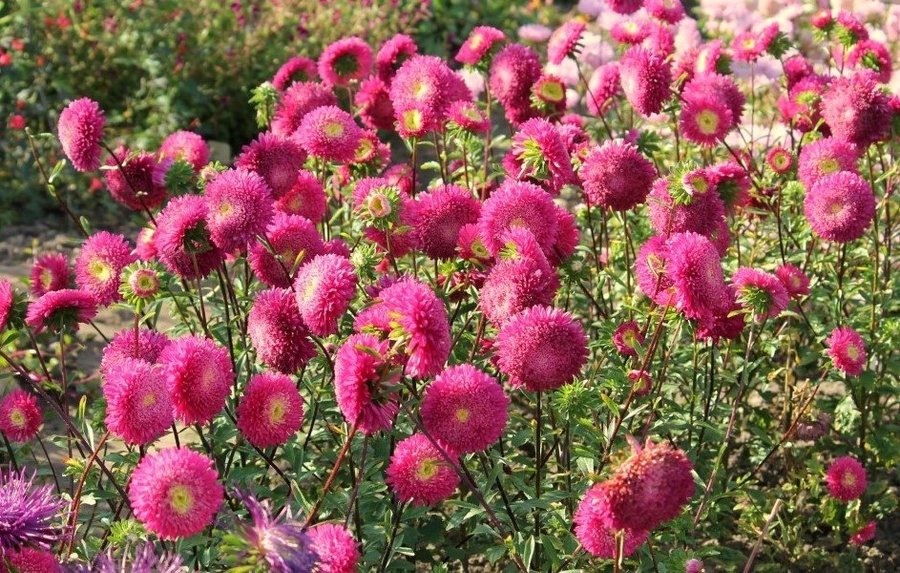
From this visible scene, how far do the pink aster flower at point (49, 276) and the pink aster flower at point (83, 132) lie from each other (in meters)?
0.29

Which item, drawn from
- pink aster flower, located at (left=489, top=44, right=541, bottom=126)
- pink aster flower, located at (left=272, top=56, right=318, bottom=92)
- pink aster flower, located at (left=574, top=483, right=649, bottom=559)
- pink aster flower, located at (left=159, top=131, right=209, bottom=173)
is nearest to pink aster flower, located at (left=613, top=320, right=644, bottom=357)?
pink aster flower, located at (left=574, top=483, right=649, bottom=559)

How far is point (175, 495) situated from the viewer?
5.64ft

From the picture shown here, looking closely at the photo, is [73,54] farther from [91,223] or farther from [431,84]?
[431,84]

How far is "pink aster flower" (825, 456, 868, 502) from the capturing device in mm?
2836

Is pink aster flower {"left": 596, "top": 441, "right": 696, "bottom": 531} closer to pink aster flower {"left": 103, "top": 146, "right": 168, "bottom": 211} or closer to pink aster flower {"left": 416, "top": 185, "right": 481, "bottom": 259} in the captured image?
pink aster flower {"left": 416, "top": 185, "right": 481, "bottom": 259}

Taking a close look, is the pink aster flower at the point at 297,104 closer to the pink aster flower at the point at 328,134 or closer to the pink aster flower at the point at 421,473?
the pink aster flower at the point at 328,134

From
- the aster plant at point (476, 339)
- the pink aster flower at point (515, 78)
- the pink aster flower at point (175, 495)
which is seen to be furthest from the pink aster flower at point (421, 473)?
the pink aster flower at point (515, 78)

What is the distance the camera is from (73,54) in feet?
20.0

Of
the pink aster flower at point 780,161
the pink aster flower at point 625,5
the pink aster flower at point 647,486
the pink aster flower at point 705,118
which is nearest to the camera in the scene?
the pink aster flower at point 647,486

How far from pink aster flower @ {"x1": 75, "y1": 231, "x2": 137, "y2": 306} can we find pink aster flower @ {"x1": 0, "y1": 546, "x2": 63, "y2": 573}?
789 millimetres

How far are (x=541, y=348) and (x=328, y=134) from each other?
103 cm

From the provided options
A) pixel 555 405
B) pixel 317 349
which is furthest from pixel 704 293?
pixel 317 349

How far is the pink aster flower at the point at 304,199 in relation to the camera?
2.64 metres

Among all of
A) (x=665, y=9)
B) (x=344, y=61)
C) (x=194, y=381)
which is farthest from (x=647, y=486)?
(x=665, y=9)
